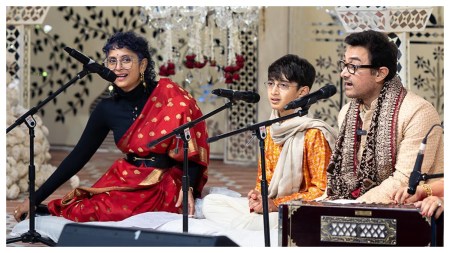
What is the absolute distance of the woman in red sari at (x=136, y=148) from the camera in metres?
5.48

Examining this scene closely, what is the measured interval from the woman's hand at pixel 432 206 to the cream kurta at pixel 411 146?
361 millimetres

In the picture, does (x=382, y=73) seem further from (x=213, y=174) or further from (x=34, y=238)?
(x=213, y=174)

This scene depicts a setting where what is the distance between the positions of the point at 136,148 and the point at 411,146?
5.34ft

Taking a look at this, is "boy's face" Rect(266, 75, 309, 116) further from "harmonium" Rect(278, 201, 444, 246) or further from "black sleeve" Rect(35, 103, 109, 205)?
"black sleeve" Rect(35, 103, 109, 205)

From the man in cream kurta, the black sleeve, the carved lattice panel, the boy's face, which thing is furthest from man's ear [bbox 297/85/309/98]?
the carved lattice panel

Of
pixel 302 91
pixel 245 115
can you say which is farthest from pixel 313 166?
pixel 245 115

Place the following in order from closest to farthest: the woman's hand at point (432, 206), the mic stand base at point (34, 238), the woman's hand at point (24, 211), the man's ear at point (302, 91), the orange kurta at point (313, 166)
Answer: the woman's hand at point (432, 206) < the orange kurta at point (313, 166) < the man's ear at point (302, 91) < the mic stand base at point (34, 238) < the woman's hand at point (24, 211)

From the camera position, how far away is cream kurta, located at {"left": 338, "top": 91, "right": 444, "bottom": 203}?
452cm

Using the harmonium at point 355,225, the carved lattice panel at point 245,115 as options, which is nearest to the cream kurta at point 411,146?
the harmonium at point 355,225

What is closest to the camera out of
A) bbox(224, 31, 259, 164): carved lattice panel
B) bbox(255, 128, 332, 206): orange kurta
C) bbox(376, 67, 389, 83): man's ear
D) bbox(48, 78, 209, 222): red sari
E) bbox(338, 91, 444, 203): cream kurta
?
bbox(338, 91, 444, 203): cream kurta

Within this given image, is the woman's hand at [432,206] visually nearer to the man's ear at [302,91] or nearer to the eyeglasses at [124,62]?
the man's ear at [302,91]

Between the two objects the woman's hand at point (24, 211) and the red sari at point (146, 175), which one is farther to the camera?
the woman's hand at point (24, 211)

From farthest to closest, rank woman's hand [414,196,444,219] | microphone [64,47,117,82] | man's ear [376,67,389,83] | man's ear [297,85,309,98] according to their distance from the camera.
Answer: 1. man's ear [297,85,309,98]
2. microphone [64,47,117,82]
3. man's ear [376,67,389,83]
4. woman's hand [414,196,444,219]

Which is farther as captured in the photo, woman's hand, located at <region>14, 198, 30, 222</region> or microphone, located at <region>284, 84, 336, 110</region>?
woman's hand, located at <region>14, 198, 30, 222</region>
